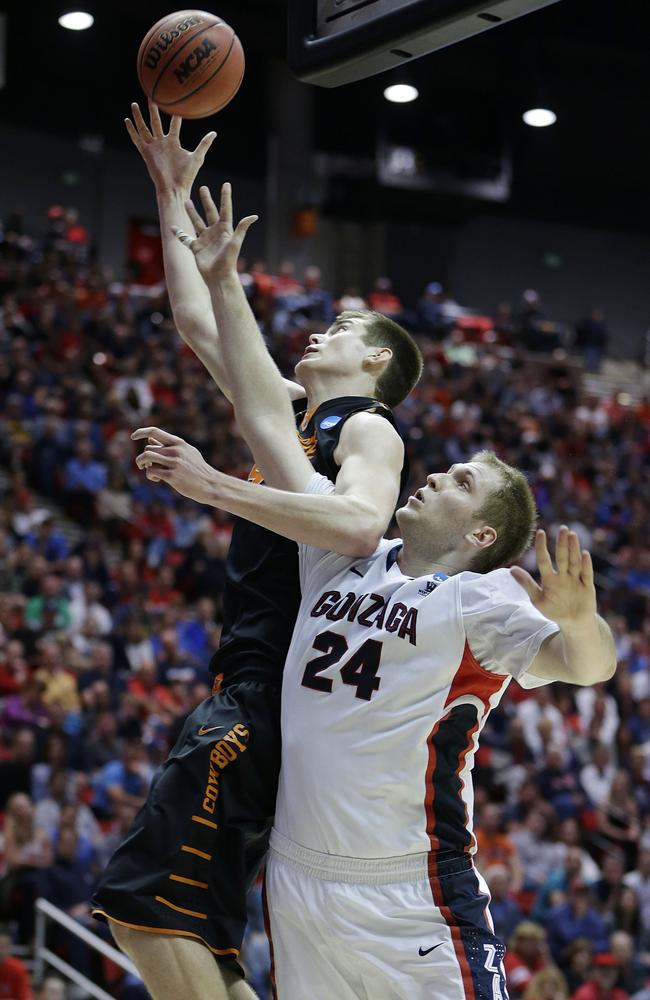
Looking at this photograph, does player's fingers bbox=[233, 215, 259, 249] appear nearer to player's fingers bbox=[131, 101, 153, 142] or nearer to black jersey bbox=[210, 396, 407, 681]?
black jersey bbox=[210, 396, 407, 681]

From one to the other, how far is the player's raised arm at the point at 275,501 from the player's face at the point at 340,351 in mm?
491

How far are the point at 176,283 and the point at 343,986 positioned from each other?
2.07 m

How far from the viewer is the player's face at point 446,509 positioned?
3.66 meters

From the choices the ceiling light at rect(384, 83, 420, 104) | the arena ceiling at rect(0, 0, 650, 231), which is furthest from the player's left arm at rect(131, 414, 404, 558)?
the arena ceiling at rect(0, 0, 650, 231)

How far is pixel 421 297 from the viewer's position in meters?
26.0

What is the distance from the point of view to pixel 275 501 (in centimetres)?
340

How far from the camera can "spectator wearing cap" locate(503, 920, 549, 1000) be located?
9328 mm

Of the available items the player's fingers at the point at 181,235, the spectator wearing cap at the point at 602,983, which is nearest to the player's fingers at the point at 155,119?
the player's fingers at the point at 181,235

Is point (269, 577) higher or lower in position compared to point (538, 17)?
lower

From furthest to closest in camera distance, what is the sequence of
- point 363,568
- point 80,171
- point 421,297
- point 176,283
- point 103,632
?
point 421,297 → point 80,171 → point 103,632 → point 176,283 → point 363,568

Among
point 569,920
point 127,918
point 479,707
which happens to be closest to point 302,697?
point 479,707

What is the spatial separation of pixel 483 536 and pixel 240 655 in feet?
2.30

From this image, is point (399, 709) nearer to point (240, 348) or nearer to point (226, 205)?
point (240, 348)

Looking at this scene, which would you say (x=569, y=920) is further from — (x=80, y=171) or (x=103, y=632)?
(x=80, y=171)
